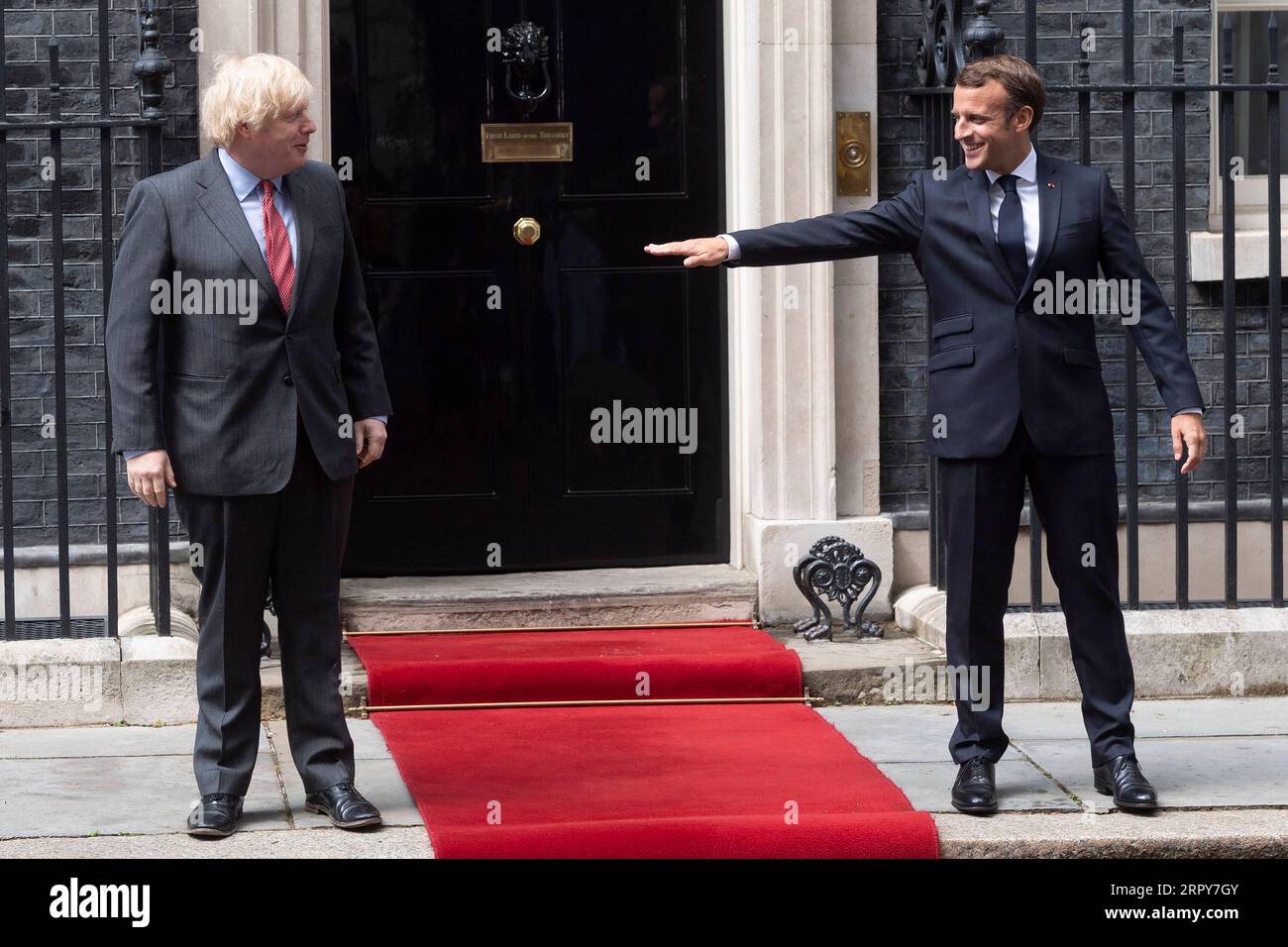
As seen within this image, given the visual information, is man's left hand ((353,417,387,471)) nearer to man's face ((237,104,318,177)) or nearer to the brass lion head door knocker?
man's face ((237,104,318,177))

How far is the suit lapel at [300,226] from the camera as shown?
4895mm

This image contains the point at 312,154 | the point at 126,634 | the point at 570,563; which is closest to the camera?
the point at 126,634

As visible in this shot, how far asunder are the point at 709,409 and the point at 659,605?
2.97ft

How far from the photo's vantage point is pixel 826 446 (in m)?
7.34

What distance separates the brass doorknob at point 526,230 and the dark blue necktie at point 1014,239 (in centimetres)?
272

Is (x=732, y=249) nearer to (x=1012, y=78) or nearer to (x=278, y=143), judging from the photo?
(x=1012, y=78)

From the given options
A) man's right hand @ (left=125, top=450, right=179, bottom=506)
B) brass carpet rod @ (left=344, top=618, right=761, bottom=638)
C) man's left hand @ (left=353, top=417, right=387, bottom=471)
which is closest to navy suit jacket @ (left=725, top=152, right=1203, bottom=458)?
man's left hand @ (left=353, top=417, right=387, bottom=471)

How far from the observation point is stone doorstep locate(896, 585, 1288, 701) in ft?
22.2

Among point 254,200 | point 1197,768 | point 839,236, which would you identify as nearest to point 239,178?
point 254,200

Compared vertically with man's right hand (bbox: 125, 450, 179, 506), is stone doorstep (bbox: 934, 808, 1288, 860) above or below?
below

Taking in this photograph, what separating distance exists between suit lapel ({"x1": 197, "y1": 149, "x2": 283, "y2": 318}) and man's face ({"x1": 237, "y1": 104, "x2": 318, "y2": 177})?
0.34 ft

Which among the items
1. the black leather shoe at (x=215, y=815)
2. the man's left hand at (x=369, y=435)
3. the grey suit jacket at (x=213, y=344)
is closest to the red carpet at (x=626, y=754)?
the black leather shoe at (x=215, y=815)

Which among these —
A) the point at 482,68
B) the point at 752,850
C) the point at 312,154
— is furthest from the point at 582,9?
the point at 752,850

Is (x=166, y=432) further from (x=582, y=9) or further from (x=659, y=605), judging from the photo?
(x=582, y=9)
